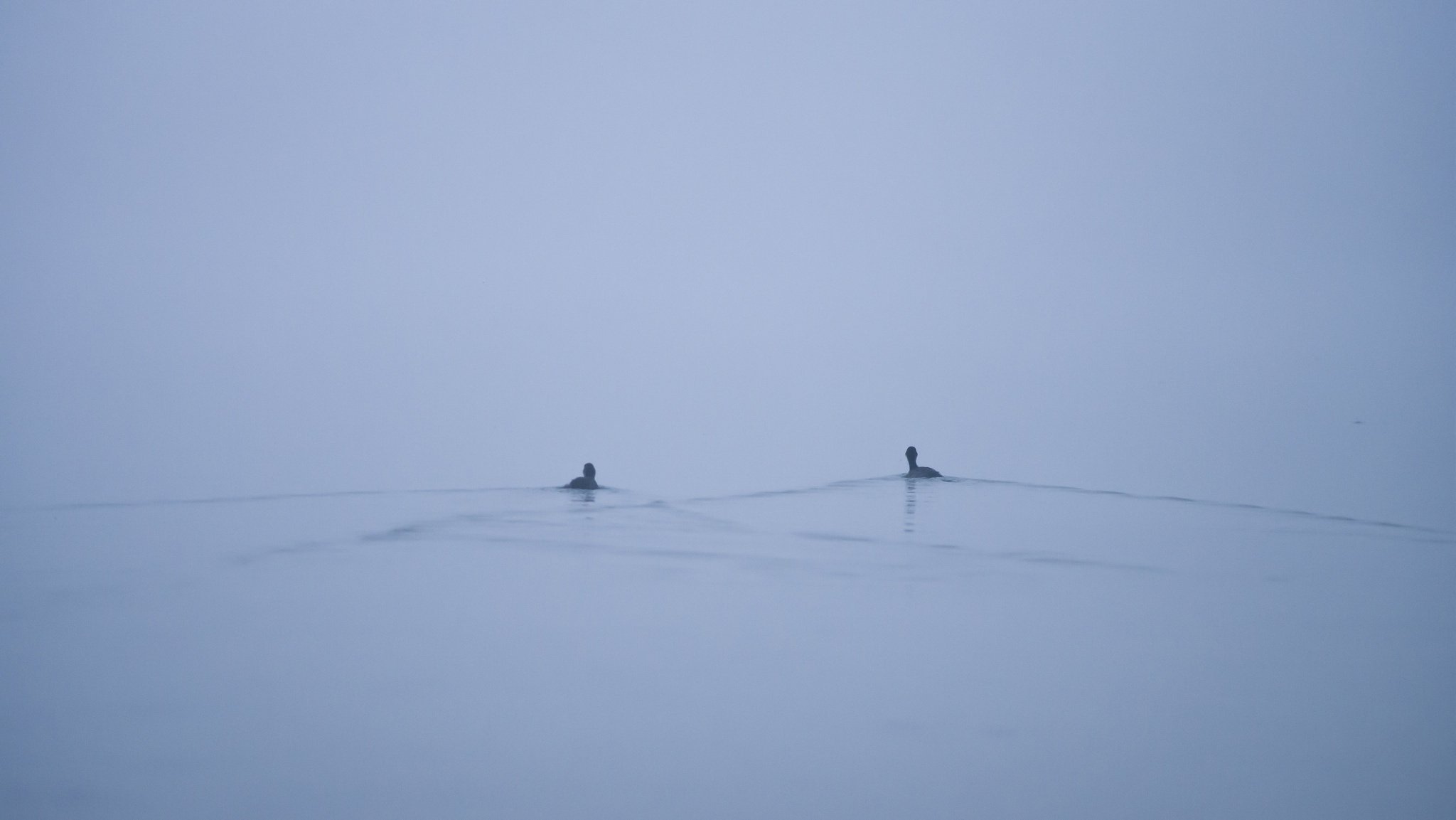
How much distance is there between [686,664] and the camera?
24.7 feet

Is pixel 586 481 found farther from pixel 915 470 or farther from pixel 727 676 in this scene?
pixel 727 676

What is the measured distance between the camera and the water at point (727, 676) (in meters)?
5.40

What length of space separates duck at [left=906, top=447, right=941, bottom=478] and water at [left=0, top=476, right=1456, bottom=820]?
687 centimetres

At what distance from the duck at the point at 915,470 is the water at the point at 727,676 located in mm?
6870

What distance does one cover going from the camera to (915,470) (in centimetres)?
2039

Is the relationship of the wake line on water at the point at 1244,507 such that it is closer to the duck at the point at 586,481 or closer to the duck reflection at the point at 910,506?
the duck reflection at the point at 910,506

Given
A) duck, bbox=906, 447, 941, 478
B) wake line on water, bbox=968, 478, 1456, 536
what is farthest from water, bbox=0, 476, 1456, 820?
duck, bbox=906, 447, 941, 478

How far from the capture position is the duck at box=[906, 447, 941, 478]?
20297mm

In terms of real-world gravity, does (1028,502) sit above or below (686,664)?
above

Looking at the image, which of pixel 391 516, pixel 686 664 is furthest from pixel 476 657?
pixel 391 516

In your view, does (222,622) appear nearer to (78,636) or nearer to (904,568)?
(78,636)

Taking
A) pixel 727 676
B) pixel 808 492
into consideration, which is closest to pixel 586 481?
pixel 808 492

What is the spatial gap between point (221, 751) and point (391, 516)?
33.5 feet

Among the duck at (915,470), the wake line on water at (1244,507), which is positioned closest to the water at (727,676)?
the wake line on water at (1244,507)
